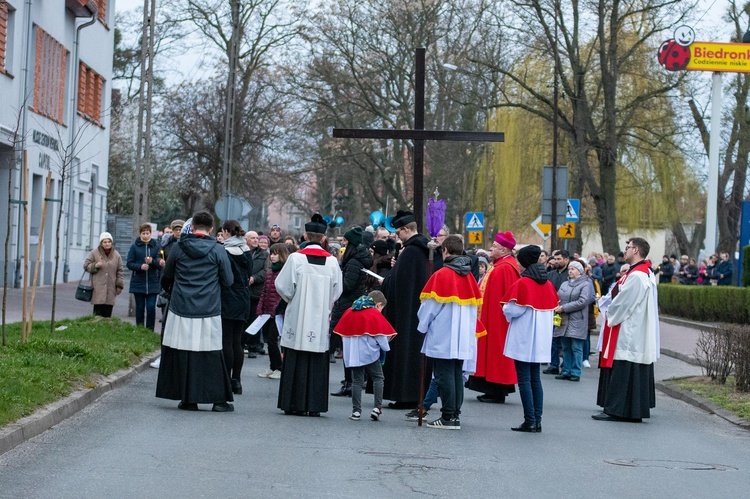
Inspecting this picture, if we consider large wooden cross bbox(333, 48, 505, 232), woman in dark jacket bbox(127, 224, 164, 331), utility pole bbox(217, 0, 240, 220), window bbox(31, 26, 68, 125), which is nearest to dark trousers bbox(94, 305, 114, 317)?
woman in dark jacket bbox(127, 224, 164, 331)

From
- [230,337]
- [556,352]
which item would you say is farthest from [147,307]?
[230,337]

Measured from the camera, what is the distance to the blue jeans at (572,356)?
18766mm

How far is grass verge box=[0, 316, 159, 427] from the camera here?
1133 cm

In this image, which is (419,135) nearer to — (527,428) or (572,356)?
(572,356)

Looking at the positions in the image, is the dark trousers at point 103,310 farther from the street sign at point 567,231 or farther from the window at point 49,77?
the street sign at point 567,231

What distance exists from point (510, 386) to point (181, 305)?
15.0ft

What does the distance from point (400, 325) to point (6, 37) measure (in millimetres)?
19218

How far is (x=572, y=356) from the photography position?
61.8 feet

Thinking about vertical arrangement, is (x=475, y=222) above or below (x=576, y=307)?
above

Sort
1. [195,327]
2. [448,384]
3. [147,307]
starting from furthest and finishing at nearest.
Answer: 1. [147,307]
2. [195,327]
3. [448,384]

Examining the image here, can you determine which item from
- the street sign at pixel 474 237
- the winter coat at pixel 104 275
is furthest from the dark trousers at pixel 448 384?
the street sign at pixel 474 237

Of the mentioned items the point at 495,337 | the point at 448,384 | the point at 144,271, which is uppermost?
the point at 144,271

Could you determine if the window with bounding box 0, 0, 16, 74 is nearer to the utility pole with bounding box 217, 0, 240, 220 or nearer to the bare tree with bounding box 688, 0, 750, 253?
the utility pole with bounding box 217, 0, 240, 220

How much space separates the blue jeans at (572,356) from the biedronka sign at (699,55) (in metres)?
20.9
